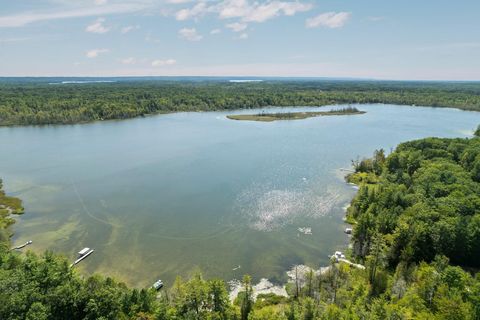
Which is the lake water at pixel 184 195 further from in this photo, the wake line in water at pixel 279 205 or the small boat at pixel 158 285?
the small boat at pixel 158 285

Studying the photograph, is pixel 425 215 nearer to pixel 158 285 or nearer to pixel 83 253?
pixel 158 285

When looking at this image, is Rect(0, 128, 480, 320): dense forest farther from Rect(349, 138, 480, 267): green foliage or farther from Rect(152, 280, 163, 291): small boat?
Rect(152, 280, 163, 291): small boat

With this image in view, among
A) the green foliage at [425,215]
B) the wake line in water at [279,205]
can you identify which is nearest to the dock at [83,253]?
the wake line in water at [279,205]

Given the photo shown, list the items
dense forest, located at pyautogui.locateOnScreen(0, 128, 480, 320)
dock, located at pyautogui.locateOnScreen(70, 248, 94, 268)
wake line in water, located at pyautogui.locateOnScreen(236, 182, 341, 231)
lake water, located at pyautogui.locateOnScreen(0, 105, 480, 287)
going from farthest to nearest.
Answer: wake line in water, located at pyautogui.locateOnScreen(236, 182, 341, 231) < lake water, located at pyautogui.locateOnScreen(0, 105, 480, 287) < dock, located at pyautogui.locateOnScreen(70, 248, 94, 268) < dense forest, located at pyautogui.locateOnScreen(0, 128, 480, 320)

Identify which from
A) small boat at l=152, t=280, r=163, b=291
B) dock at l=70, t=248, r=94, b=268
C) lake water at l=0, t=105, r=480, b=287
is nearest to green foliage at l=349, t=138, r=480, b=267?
lake water at l=0, t=105, r=480, b=287

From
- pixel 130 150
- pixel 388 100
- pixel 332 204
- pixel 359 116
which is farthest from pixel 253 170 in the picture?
pixel 388 100
